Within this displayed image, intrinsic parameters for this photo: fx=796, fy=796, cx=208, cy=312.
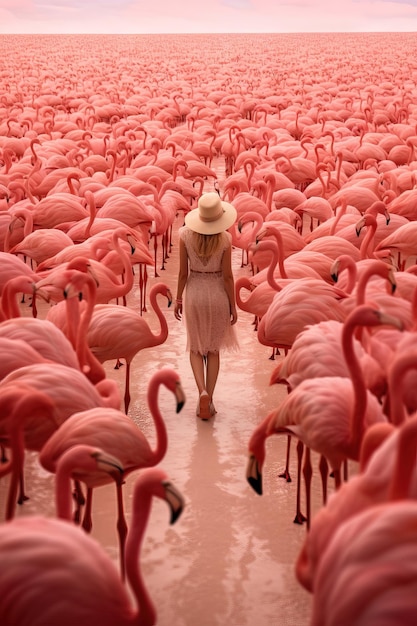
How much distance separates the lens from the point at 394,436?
279 centimetres

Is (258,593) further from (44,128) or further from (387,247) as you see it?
(44,128)

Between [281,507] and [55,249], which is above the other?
→ [55,249]

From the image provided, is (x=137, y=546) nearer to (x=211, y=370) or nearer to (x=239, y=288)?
(x=211, y=370)

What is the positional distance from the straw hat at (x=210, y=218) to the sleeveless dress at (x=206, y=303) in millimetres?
109

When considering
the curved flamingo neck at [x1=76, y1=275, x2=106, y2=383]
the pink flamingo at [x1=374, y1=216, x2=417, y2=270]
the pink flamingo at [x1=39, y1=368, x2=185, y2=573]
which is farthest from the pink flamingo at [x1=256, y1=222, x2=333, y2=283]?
the pink flamingo at [x1=39, y1=368, x2=185, y2=573]

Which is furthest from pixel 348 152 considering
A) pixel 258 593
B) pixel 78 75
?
pixel 78 75

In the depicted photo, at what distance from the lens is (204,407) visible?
18.0ft

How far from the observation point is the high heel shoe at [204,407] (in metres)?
5.45

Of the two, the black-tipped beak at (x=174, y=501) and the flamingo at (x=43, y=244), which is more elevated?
the black-tipped beak at (x=174, y=501)

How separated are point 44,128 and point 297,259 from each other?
9.76 meters

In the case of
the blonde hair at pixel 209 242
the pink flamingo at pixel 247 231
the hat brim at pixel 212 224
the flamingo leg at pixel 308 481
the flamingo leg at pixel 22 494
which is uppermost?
the hat brim at pixel 212 224

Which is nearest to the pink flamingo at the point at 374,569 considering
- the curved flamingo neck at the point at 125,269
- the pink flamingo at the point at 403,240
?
the curved flamingo neck at the point at 125,269

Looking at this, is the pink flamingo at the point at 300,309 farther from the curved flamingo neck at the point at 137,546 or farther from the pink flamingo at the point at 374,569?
the pink flamingo at the point at 374,569

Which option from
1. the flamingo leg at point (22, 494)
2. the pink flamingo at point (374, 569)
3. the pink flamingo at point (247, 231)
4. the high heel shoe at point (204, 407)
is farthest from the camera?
the pink flamingo at point (247, 231)
